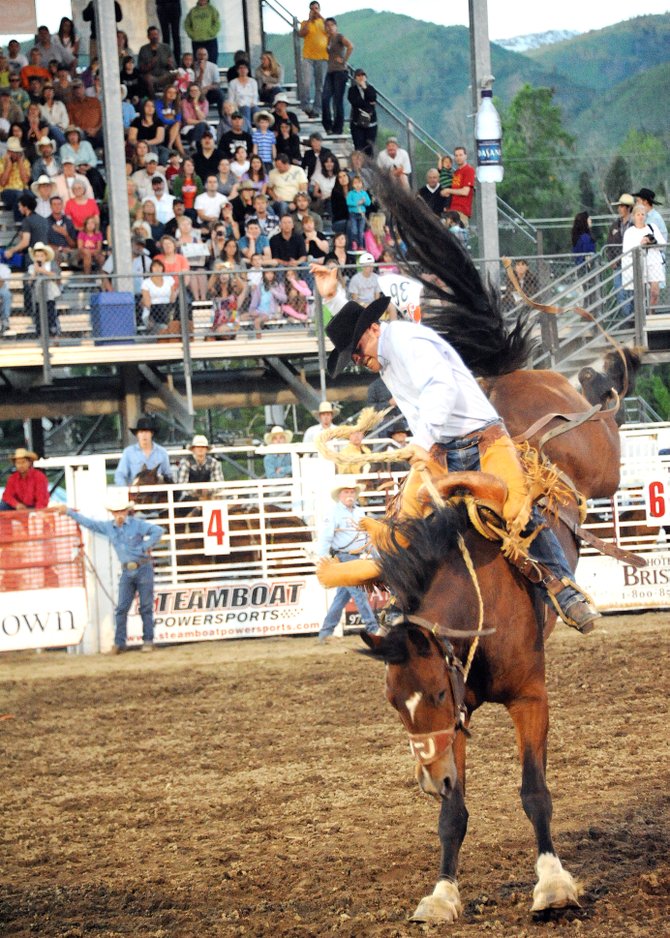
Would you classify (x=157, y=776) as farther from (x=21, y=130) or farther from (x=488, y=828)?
(x=21, y=130)

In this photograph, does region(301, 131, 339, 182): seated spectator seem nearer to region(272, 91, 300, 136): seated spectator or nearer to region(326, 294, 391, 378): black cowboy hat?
region(272, 91, 300, 136): seated spectator

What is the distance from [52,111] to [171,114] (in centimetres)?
157

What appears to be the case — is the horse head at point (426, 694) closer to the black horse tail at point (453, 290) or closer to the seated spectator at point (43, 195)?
the black horse tail at point (453, 290)

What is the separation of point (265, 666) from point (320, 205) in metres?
7.81

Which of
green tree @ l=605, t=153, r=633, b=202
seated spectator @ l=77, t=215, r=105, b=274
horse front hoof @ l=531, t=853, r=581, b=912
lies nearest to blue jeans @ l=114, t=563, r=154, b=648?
seated spectator @ l=77, t=215, r=105, b=274

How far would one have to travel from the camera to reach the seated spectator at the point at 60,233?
15406 mm

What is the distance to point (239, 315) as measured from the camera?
591 inches

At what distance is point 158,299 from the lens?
1486 centimetres

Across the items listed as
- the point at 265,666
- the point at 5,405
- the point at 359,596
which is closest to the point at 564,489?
the point at 265,666

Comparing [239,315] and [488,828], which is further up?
A: [239,315]

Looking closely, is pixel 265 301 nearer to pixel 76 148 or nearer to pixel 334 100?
pixel 76 148

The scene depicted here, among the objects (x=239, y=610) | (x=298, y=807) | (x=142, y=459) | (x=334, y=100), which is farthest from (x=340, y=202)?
(x=298, y=807)

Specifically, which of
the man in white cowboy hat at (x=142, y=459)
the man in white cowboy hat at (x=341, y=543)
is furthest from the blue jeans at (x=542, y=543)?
the man in white cowboy hat at (x=142, y=459)

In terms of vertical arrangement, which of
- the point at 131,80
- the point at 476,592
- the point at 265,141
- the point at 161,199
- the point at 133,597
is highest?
the point at 131,80
